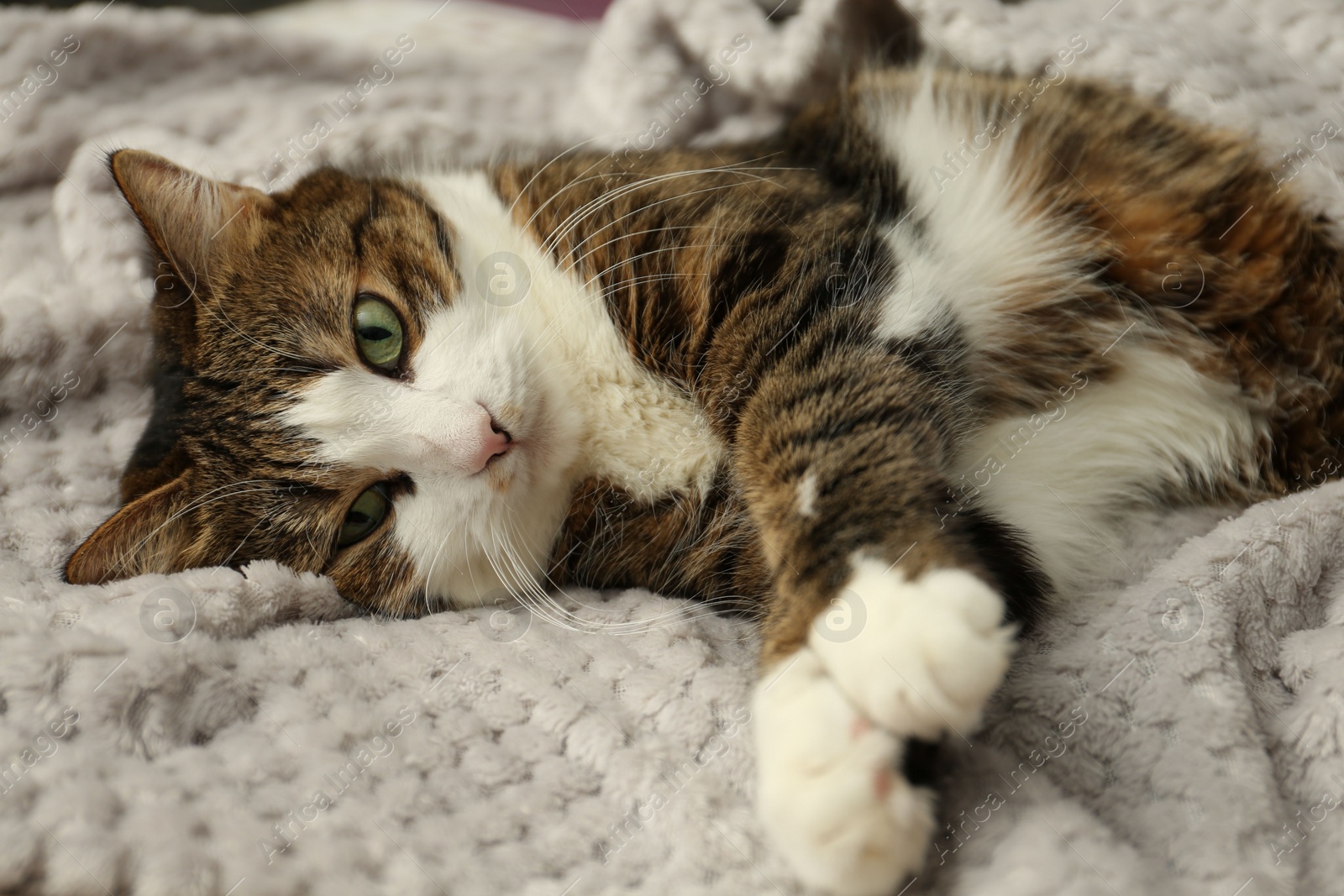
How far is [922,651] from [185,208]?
3.61ft

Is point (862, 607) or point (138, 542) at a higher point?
point (862, 607)

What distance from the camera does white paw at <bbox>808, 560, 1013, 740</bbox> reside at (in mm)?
686

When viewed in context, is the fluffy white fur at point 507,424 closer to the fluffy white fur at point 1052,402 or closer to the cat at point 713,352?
the cat at point 713,352

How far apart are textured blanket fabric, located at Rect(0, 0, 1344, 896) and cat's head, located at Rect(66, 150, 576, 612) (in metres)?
0.09

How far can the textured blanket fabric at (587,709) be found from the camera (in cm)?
72

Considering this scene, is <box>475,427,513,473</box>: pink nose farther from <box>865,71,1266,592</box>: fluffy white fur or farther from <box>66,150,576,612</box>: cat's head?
<box>865,71,1266,592</box>: fluffy white fur

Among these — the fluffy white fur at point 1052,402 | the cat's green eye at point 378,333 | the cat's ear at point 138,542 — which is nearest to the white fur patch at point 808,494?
the fluffy white fur at point 1052,402

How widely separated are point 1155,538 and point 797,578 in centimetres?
53

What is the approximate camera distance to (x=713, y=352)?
3.43ft

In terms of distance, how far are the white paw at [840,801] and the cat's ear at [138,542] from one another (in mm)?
837

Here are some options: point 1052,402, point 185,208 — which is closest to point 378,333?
point 185,208

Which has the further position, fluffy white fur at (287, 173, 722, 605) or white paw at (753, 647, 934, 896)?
fluffy white fur at (287, 173, 722, 605)

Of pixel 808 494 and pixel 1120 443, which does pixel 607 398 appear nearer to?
pixel 808 494

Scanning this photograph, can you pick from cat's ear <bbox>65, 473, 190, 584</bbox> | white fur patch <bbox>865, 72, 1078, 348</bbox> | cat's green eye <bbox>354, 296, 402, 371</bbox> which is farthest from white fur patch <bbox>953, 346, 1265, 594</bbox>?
cat's ear <bbox>65, 473, 190, 584</bbox>
